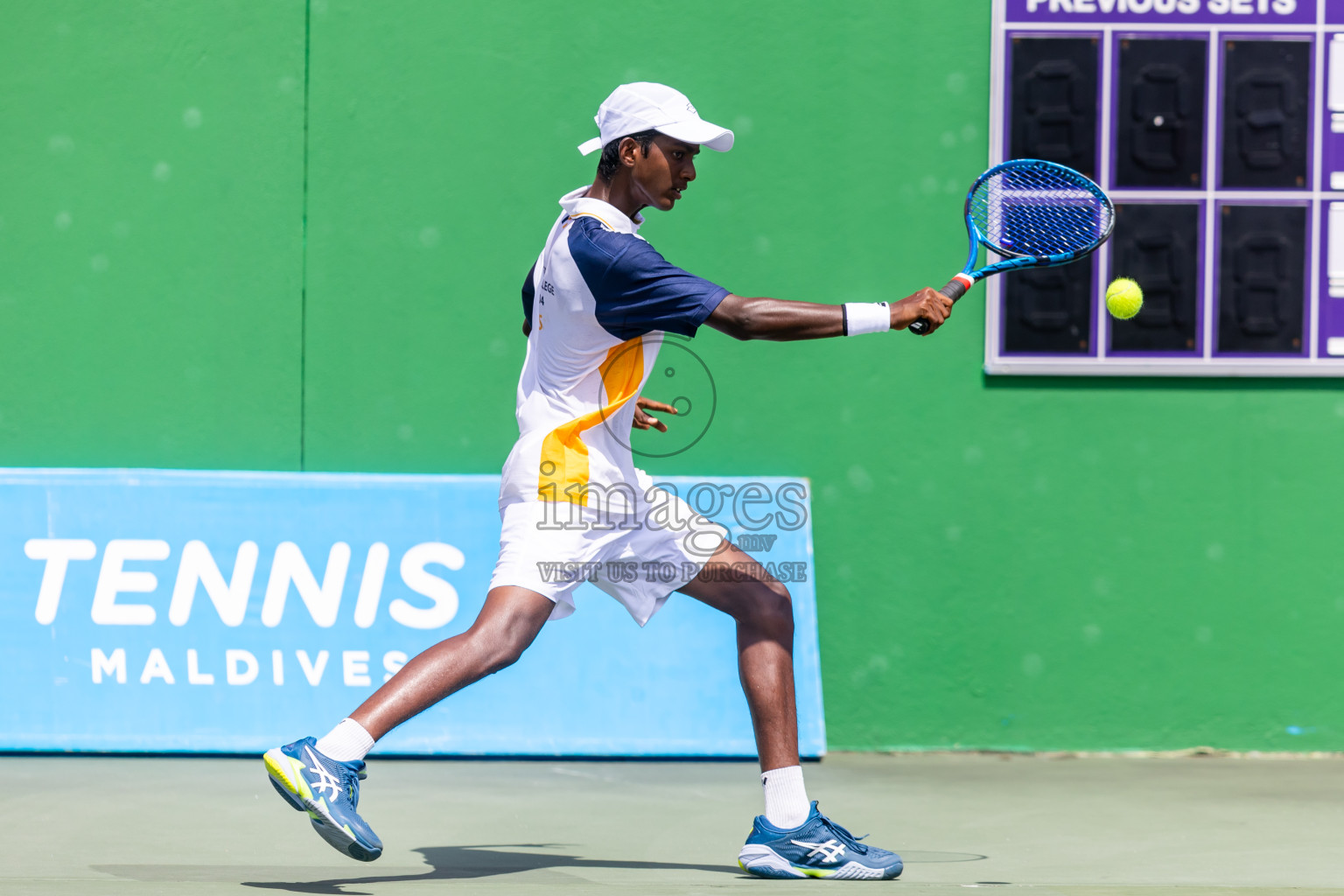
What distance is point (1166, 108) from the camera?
5.52 m

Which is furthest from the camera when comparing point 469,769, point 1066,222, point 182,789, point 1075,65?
point 1075,65

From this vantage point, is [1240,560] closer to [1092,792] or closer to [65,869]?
[1092,792]

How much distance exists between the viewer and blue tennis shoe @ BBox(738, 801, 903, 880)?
3680 mm

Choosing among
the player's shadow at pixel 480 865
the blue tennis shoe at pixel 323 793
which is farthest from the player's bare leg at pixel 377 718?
the player's shadow at pixel 480 865

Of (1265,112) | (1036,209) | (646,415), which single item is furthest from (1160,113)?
(646,415)

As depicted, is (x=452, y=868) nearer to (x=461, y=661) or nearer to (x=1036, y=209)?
(x=461, y=661)

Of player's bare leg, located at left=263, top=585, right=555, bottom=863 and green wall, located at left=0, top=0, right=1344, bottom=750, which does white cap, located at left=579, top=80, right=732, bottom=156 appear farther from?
green wall, located at left=0, top=0, right=1344, bottom=750

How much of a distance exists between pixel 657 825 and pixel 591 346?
155cm

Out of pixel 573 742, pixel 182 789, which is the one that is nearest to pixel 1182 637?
pixel 573 742

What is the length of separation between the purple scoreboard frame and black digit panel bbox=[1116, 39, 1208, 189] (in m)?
0.03

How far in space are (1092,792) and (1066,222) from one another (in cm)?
194

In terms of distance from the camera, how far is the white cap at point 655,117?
3619 mm

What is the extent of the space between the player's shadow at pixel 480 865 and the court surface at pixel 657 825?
1 cm

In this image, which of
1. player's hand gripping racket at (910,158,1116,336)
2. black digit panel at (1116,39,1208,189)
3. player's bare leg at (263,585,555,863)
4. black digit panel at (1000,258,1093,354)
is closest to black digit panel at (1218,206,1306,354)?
black digit panel at (1116,39,1208,189)
